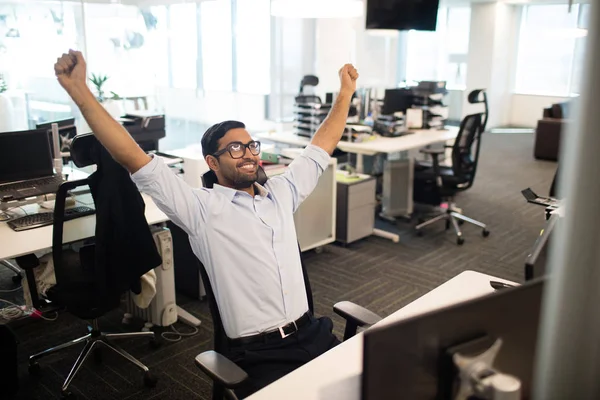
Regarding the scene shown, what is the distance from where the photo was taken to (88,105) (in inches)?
68.4

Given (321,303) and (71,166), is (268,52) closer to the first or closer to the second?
→ (71,166)

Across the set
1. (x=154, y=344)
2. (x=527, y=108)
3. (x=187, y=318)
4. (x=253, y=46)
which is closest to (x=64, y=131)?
(x=187, y=318)

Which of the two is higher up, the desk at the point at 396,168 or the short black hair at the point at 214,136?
the short black hair at the point at 214,136

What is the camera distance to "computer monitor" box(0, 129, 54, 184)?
10.4 ft

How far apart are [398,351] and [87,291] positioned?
6.68 feet

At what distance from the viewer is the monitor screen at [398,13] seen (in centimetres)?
673

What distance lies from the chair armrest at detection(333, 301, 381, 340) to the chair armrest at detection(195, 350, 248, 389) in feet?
1.57

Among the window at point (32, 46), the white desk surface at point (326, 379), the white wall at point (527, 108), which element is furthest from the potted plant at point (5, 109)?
the white wall at point (527, 108)

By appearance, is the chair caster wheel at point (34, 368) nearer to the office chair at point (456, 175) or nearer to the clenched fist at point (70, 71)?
the clenched fist at point (70, 71)

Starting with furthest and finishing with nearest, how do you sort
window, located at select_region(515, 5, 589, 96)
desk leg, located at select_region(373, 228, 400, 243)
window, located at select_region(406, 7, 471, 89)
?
1. window, located at select_region(406, 7, 471, 89)
2. window, located at select_region(515, 5, 589, 96)
3. desk leg, located at select_region(373, 228, 400, 243)

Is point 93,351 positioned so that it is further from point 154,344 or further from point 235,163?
point 235,163

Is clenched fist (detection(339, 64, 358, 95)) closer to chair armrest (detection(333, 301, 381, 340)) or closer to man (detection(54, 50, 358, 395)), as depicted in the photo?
man (detection(54, 50, 358, 395))

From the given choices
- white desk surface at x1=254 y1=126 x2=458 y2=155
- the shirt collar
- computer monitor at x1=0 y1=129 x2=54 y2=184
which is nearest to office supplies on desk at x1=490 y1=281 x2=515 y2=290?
the shirt collar

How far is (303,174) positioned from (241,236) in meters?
0.40
